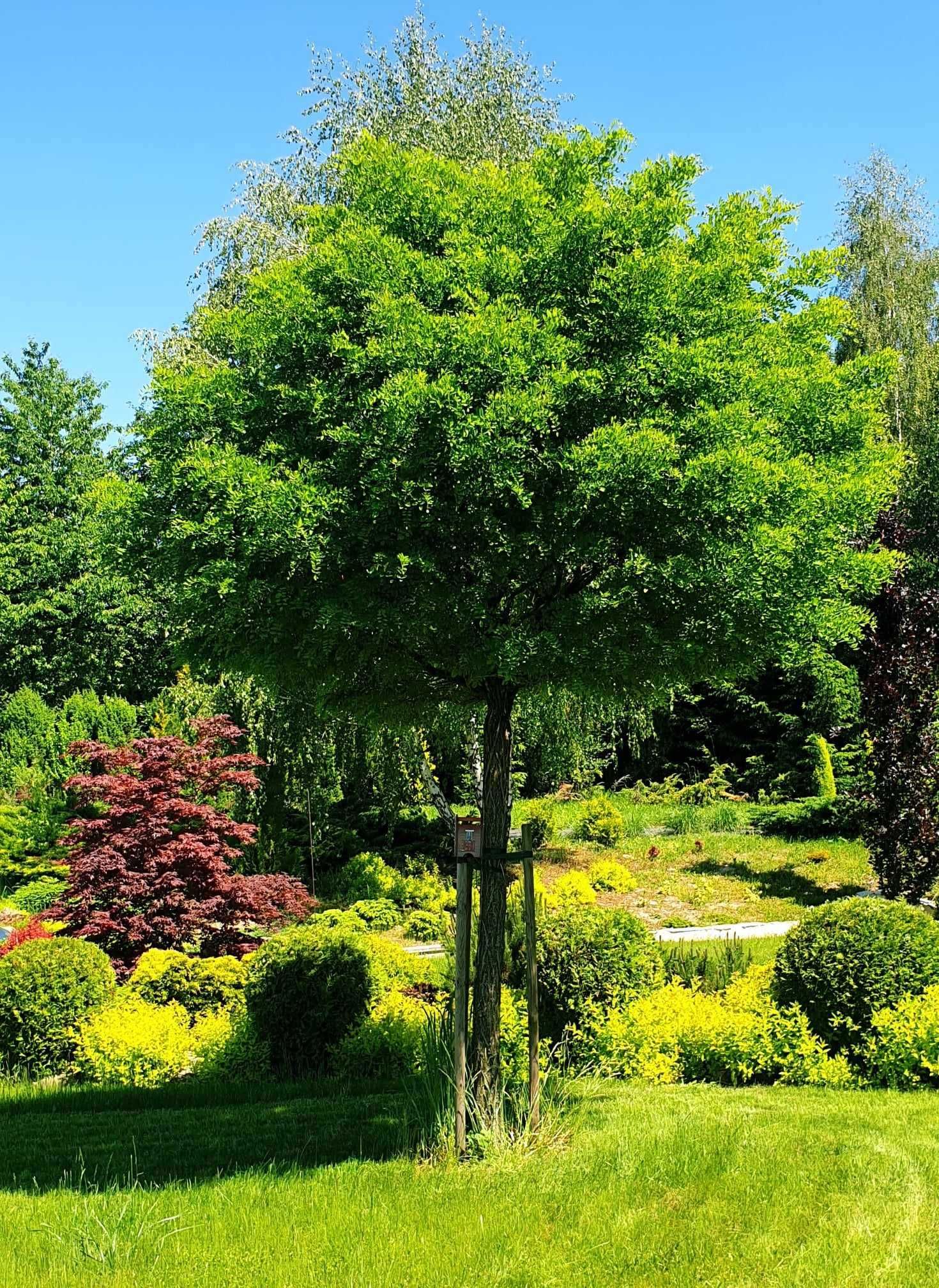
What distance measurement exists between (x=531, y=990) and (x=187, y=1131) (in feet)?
7.45

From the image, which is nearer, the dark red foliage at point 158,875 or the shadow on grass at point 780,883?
the dark red foliage at point 158,875

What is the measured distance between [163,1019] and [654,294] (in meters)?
6.12

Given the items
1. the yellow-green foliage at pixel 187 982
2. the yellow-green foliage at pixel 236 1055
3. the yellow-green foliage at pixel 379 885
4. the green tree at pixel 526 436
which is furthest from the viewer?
the yellow-green foliage at pixel 379 885

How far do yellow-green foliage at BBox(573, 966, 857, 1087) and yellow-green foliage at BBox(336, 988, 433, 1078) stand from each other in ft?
3.61

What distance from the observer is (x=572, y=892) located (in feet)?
39.8

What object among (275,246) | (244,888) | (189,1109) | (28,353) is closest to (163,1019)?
(189,1109)

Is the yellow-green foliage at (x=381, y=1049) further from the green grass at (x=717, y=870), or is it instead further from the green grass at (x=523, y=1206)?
the green grass at (x=717, y=870)

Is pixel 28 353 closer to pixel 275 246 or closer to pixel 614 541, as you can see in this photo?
pixel 275 246

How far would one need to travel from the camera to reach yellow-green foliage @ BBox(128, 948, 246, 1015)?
851 cm

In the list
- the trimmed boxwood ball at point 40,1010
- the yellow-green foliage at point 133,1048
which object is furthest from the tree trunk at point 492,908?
the trimmed boxwood ball at point 40,1010

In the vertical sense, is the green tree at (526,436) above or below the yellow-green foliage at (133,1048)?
above

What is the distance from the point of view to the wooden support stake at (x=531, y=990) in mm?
5422

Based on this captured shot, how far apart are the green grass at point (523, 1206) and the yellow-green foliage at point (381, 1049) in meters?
1.25

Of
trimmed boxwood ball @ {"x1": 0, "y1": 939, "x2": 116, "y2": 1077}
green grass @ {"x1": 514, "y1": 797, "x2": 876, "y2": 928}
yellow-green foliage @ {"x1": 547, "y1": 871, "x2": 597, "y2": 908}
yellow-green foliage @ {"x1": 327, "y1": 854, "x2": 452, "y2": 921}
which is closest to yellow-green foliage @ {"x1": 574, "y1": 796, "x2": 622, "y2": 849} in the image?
green grass @ {"x1": 514, "y1": 797, "x2": 876, "y2": 928}
